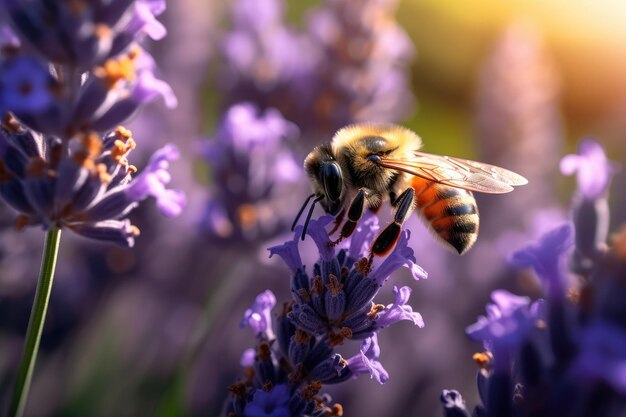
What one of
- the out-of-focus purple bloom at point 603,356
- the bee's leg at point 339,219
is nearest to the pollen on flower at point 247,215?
the bee's leg at point 339,219

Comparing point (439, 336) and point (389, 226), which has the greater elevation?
point (439, 336)

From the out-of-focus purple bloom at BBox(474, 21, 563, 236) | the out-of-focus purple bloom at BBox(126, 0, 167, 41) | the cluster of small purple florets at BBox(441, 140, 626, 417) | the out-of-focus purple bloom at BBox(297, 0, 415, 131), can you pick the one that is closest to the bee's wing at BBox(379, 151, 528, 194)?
the cluster of small purple florets at BBox(441, 140, 626, 417)

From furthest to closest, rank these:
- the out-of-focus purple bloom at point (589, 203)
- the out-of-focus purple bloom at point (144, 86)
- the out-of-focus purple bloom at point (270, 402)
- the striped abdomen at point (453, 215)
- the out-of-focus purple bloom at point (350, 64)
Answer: the out-of-focus purple bloom at point (350, 64) < the striped abdomen at point (453, 215) < the out-of-focus purple bloom at point (589, 203) < the out-of-focus purple bloom at point (144, 86) < the out-of-focus purple bloom at point (270, 402)

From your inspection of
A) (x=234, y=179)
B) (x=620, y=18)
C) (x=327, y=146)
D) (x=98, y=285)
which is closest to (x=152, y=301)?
(x=98, y=285)

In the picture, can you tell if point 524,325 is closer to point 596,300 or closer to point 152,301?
point 596,300

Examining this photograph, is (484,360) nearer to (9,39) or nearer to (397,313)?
(397,313)

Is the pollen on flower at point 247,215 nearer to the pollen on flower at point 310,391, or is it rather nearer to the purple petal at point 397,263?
the purple petal at point 397,263

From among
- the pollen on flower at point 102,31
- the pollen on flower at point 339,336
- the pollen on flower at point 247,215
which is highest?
the pollen on flower at point 247,215
